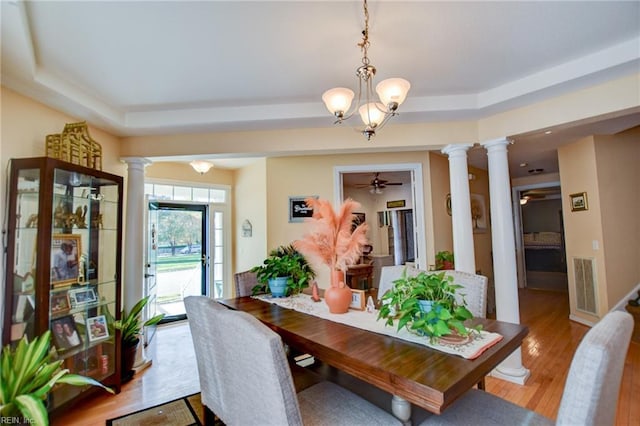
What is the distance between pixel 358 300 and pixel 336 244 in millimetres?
440

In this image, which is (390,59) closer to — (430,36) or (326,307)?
(430,36)

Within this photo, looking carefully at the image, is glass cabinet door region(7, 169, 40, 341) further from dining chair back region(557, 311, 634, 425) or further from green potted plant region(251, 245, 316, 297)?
dining chair back region(557, 311, 634, 425)

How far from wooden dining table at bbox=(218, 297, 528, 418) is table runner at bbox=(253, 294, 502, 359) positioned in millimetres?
29

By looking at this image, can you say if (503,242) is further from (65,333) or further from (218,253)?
(218,253)

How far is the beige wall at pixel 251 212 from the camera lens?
4297 millimetres

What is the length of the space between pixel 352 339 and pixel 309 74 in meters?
1.78

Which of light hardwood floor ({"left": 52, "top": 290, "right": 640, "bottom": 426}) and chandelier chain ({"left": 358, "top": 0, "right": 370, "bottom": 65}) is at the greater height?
chandelier chain ({"left": 358, "top": 0, "right": 370, "bottom": 65})

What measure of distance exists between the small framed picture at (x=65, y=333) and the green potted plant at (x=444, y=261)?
3664 mm

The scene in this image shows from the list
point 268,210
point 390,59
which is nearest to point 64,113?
point 268,210

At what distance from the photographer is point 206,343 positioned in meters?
1.54

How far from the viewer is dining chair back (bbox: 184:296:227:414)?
143 centimetres

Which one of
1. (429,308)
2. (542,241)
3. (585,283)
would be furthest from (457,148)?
(542,241)

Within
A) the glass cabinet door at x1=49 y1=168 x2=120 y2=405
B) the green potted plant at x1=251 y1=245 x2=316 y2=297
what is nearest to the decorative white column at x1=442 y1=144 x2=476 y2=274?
the green potted plant at x1=251 y1=245 x2=316 y2=297

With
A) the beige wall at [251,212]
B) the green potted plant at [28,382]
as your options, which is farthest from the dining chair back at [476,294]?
the beige wall at [251,212]
